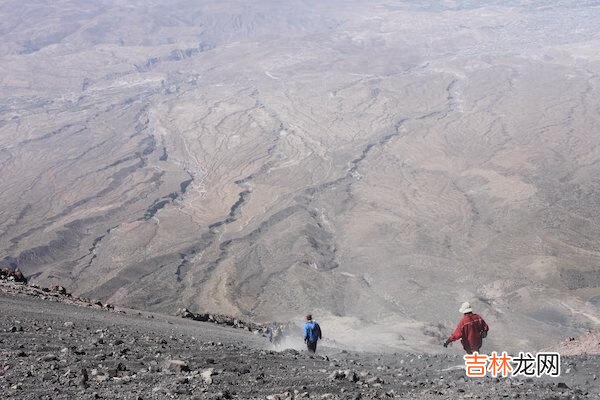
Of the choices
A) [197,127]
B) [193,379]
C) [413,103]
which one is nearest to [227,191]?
[197,127]

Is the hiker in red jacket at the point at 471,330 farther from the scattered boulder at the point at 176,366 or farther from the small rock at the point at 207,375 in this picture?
the scattered boulder at the point at 176,366

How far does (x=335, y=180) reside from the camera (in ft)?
164

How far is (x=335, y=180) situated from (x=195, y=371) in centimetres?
4252

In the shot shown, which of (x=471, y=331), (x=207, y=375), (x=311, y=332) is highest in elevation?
(x=471, y=331)

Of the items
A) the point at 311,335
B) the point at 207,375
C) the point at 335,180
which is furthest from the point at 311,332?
the point at 335,180

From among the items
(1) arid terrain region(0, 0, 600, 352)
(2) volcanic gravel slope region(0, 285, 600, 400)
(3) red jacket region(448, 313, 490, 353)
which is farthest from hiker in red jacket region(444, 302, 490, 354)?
(1) arid terrain region(0, 0, 600, 352)

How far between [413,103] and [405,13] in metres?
74.1

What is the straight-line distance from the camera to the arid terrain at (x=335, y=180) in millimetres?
30000

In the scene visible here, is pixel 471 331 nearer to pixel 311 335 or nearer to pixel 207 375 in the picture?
pixel 311 335

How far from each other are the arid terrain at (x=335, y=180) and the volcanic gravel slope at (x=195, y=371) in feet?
31.4

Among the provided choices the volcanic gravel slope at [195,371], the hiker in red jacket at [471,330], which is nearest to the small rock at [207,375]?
the volcanic gravel slope at [195,371]

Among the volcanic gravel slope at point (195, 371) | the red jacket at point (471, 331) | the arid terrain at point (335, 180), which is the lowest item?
the volcanic gravel slope at point (195, 371)

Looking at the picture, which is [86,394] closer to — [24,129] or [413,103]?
[413,103]

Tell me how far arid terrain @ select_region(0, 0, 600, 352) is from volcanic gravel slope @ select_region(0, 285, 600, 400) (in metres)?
9.57
